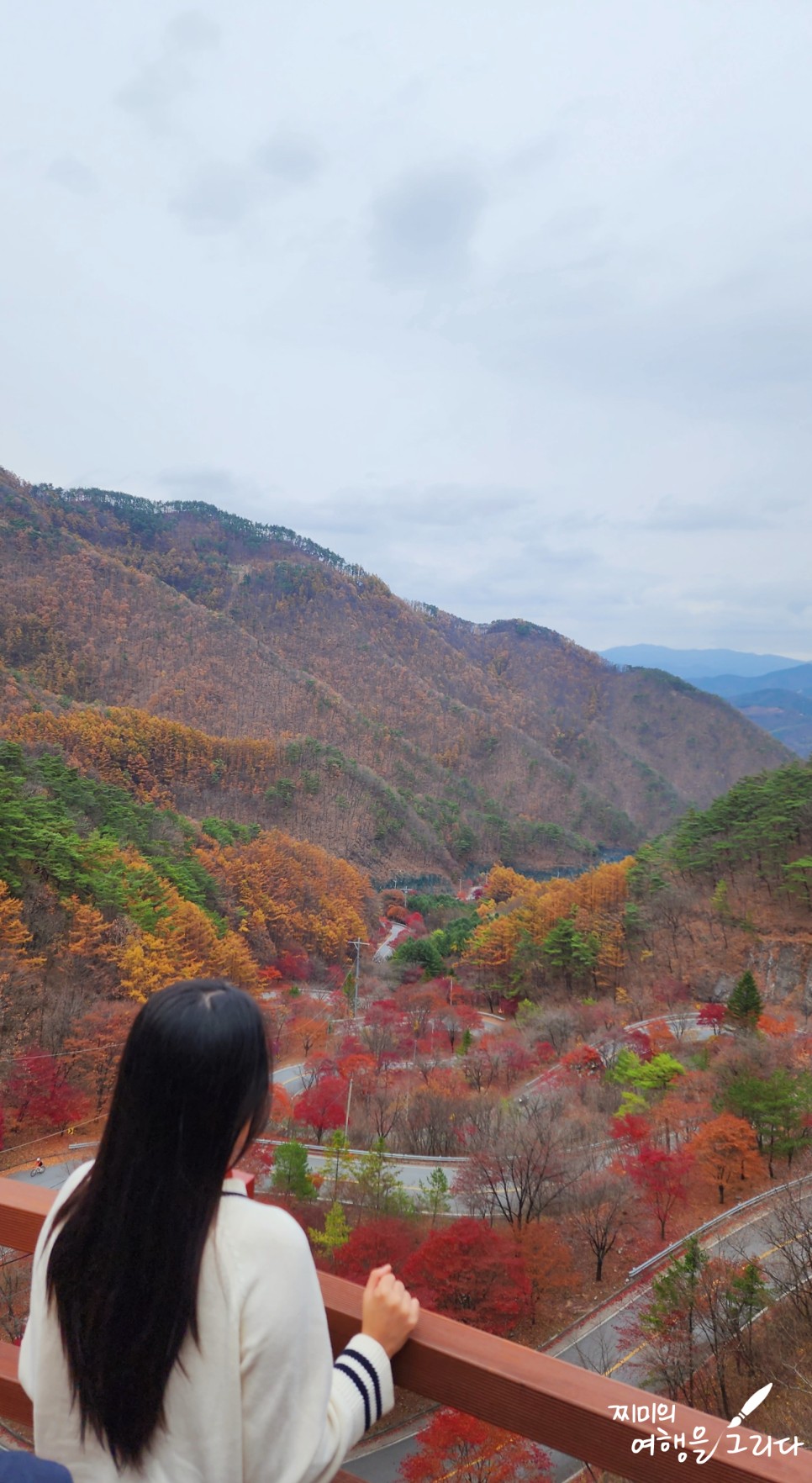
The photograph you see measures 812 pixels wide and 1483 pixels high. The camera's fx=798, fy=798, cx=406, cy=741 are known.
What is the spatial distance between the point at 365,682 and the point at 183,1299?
91.6 metres

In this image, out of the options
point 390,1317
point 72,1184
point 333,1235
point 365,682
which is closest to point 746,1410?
point 390,1317

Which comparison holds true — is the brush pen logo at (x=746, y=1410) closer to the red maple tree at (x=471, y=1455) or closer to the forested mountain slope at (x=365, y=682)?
the red maple tree at (x=471, y=1455)

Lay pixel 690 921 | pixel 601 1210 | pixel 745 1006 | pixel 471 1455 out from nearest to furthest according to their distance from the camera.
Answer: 1. pixel 471 1455
2. pixel 601 1210
3. pixel 745 1006
4. pixel 690 921

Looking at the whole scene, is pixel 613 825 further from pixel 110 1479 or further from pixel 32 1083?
pixel 110 1479

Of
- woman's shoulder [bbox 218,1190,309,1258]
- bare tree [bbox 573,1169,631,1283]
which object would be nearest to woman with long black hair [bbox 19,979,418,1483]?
→ woman's shoulder [bbox 218,1190,309,1258]

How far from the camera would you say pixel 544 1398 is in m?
0.88

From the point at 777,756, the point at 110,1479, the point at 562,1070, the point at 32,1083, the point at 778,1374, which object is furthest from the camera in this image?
the point at 777,756

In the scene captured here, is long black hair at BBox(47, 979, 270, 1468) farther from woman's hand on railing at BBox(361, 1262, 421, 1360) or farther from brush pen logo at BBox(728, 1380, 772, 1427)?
brush pen logo at BBox(728, 1380, 772, 1427)

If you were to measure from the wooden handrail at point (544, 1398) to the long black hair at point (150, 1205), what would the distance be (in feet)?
0.93

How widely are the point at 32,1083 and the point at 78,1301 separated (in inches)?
432

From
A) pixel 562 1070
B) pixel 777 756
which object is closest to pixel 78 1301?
pixel 562 1070

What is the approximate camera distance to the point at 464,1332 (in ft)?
3.14

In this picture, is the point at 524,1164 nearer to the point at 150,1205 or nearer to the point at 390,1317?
the point at 390,1317

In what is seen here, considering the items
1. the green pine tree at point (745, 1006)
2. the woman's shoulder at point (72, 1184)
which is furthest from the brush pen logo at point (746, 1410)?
the green pine tree at point (745, 1006)
